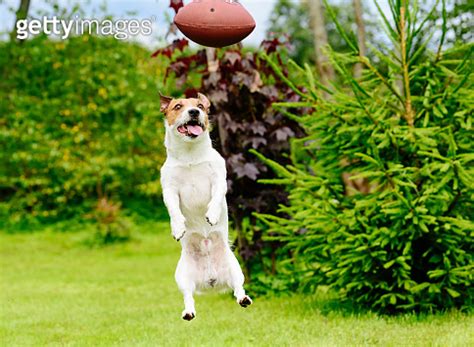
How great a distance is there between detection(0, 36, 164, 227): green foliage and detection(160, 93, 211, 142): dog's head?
46.5 ft

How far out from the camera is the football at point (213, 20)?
10.8ft

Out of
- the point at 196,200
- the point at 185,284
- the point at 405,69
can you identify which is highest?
the point at 405,69

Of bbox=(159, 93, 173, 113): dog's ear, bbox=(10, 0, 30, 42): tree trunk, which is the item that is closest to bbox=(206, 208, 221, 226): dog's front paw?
bbox=(159, 93, 173, 113): dog's ear

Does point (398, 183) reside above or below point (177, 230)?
above

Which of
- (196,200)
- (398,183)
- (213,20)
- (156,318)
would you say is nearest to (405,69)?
(398,183)

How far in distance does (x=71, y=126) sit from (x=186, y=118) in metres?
15.5

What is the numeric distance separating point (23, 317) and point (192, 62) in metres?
3.61

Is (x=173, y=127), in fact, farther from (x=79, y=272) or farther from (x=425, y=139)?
(x=79, y=272)

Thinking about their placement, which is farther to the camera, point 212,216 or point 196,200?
point 196,200

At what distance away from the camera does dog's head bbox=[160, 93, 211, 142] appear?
2871 millimetres

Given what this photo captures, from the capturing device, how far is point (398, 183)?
7.27m

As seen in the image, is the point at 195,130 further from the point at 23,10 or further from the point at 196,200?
the point at 23,10

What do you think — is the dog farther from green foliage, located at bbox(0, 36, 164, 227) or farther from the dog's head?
green foliage, located at bbox(0, 36, 164, 227)

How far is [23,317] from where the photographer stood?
9.09m
